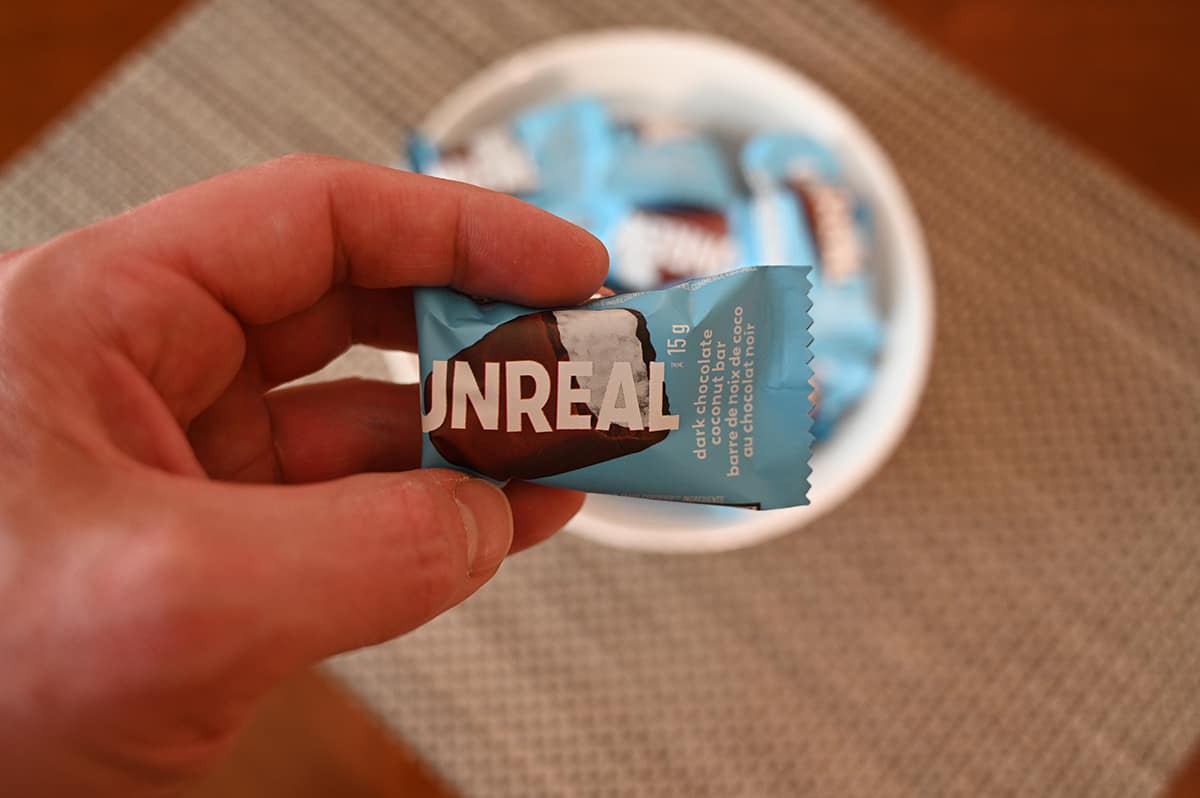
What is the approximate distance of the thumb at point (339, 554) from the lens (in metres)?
0.29

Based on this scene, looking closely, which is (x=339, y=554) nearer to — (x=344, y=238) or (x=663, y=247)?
(x=344, y=238)

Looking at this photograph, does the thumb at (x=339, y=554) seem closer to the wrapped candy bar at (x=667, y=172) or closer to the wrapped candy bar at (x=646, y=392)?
the wrapped candy bar at (x=646, y=392)

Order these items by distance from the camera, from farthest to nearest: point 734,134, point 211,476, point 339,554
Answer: point 734,134 < point 211,476 < point 339,554

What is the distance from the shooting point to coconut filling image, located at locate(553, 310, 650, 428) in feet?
1.29

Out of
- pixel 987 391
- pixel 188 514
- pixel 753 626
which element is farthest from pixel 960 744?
pixel 188 514

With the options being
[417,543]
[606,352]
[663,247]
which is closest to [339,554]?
[417,543]

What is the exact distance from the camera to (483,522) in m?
0.38

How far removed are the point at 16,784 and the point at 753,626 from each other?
0.53m

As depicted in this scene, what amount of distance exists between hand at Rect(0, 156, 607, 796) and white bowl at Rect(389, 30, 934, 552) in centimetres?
16

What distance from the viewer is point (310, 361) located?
479 mm

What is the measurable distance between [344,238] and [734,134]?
1.57ft

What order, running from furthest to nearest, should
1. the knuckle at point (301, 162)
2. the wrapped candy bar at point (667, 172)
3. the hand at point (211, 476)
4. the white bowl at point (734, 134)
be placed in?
1. the wrapped candy bar at point (667, 172)
2. the white bowl at point (734, 134)
3. the knuckle at point (301, 162)
4. the hand at point (211, 476)

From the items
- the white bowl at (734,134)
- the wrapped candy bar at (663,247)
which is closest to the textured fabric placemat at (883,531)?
the white bowl at (734,134)

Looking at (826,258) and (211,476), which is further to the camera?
(826,258)
